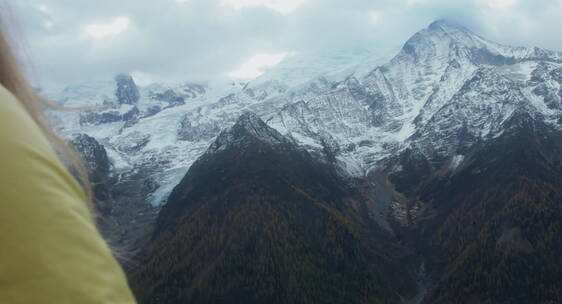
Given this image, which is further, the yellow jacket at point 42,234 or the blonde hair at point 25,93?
the blonde hair at point 25,93

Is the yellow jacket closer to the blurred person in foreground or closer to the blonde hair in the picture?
the blurred person in foreground

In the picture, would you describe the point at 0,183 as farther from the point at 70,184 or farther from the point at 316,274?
the point at 316,274

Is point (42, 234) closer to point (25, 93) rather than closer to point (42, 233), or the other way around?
point (42, 233)

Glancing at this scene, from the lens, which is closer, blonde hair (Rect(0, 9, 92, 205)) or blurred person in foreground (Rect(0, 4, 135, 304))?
blurred person in foreground (Rect(0, 4, 135, 304))

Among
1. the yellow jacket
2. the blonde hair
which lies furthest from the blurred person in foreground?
the blonde hair

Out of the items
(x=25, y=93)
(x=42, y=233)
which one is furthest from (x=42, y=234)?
(x=25, y=93)

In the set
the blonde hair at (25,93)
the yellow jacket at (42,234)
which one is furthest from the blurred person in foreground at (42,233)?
the blonde hair at (25,93)

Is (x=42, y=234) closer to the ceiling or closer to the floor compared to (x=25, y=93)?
closer to the floor

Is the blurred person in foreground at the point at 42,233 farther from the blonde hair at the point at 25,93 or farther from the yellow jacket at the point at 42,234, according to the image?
the blonde hair at the point at 25,93

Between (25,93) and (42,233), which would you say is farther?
(25,93)
